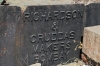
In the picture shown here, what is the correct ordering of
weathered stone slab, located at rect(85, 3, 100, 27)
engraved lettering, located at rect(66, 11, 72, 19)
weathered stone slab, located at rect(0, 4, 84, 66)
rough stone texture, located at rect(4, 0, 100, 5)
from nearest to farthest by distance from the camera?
weathered stone slab, located at rect(0, 4, 84, 66) → rough stone texture, located at rect(4, 0, 100, 5) → engraved lettering, located at rect(66, 11, 72, 19) → weathered stone slab, located at rect(85, 3, 100, 27)

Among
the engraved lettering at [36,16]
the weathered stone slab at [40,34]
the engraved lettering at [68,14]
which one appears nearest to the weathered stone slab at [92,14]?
the weathered stone slab at [40,34]

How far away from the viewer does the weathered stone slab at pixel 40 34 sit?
3.38m

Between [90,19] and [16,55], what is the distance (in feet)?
4.61

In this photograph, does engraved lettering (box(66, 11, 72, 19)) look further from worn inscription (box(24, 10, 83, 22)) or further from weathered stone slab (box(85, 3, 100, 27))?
weathered stone slab (box(85, 3, 100, 27))

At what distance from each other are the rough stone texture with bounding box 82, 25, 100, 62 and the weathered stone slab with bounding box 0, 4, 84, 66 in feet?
0.63

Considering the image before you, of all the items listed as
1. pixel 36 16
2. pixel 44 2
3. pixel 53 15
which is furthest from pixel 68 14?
pixel 36 16

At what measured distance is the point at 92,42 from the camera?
3.51m

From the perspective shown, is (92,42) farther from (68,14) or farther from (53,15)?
(53,15)

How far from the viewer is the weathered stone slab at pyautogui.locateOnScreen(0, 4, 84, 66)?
11.1ft

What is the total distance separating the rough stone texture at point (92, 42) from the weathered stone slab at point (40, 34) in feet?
0.63

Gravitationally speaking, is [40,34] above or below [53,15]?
below

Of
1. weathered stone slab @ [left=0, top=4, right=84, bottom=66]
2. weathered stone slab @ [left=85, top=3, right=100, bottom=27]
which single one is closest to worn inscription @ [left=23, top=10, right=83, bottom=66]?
weathered stone slab @ [left=0, top=4, right=84, bottom=66]

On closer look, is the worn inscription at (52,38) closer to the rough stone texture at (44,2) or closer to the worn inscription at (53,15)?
the worn inscription at (53,15)

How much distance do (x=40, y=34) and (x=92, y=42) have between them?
0.83 m
